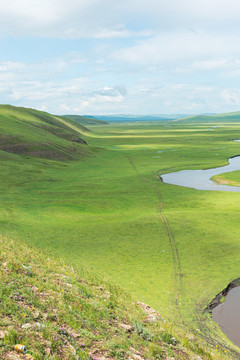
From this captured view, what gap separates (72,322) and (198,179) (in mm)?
90528

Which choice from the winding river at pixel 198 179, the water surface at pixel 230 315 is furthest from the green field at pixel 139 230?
the winding river at pixel 198 179

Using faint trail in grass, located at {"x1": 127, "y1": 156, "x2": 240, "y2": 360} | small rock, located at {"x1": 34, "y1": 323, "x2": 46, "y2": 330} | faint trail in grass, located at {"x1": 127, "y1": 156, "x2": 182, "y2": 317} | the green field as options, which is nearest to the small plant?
small rock, located at {"x1": 34, "y1": 323, "x2": 46, "y2": 330}

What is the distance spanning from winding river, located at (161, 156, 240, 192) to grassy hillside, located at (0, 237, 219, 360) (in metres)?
69.8

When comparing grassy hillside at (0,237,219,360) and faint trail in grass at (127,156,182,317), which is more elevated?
grassy hillside at (0,237,219,360)

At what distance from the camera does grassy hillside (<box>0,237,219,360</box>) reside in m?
13.5

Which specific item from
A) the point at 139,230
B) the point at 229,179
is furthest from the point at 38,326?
the point at 229,179

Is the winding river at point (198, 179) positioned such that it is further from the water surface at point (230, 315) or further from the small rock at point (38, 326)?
the small rock at point (38, 326)

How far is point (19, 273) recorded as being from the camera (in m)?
19.1

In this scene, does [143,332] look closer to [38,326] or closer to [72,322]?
[72,322]

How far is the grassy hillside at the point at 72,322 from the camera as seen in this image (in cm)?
1353

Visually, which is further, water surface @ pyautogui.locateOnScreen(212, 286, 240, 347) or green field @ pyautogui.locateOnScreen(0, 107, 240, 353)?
Answer: green field @ pyautogui.locateOnScreen(0, 107, 240, 353)

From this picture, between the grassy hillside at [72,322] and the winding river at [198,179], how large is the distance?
69757 millimetres

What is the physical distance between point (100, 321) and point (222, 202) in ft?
179

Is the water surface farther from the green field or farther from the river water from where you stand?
the green field
